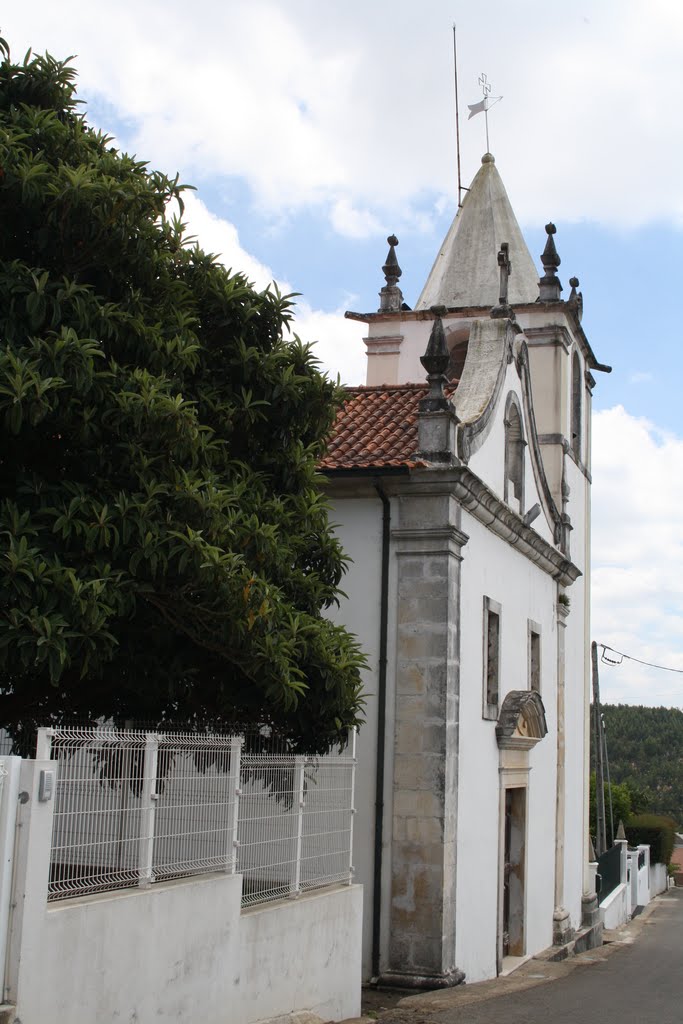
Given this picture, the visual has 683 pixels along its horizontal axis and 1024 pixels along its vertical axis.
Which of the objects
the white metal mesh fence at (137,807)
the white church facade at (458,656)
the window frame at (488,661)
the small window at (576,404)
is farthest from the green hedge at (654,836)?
the white metal mesh fence at (137,807)

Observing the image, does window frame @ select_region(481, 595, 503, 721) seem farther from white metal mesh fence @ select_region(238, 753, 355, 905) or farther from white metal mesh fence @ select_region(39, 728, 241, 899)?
white metal mesh fence @ select_region(39, 728, 241, 899)

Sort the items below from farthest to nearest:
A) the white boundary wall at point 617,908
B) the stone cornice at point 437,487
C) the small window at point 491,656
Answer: the white boundary wall at point 617,908 < the small window at point 491,656 < the stone cornice at point 437,487

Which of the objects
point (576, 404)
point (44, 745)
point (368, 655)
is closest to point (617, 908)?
point (576, 404)

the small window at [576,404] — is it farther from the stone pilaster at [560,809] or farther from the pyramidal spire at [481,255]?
the stone pilaster at [560,809]

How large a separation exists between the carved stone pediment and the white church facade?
0.12ft

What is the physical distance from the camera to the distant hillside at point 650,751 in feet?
279

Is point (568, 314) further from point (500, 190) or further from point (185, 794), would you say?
point (185, 794)

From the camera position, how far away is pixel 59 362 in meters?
8.02

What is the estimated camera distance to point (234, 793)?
31.2 feet

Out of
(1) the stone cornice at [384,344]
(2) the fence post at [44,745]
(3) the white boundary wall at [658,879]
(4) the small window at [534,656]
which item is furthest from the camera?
(3) the white boundary wall at [658,879]

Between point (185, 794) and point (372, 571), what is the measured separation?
5.70m

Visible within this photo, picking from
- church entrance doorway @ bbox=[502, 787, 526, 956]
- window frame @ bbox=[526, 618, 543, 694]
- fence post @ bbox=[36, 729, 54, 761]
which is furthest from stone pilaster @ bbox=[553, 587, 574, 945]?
fence post @ bbox=[36, 729, 54, 761]

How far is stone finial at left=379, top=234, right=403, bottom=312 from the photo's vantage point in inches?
921

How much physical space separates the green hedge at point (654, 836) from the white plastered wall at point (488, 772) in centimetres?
2956
